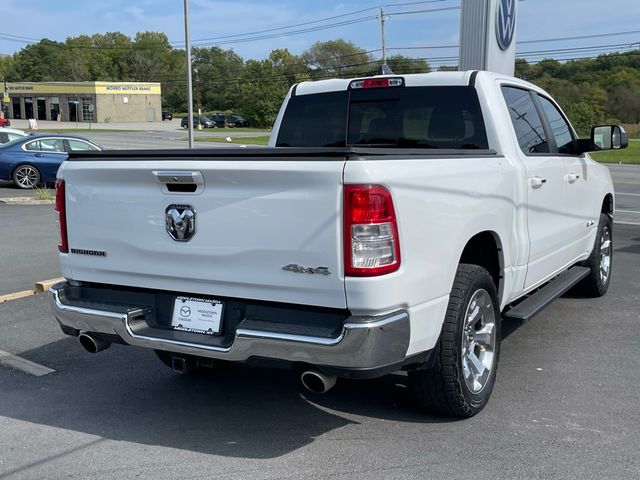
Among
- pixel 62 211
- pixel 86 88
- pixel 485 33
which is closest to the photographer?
pixel 62 211

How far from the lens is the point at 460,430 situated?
396 cm

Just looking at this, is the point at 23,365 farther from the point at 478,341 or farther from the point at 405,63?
the point at 405,63

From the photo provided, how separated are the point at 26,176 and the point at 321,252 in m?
16.8

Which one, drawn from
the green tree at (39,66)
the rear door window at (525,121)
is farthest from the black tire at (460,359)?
the green tree at (39,66)

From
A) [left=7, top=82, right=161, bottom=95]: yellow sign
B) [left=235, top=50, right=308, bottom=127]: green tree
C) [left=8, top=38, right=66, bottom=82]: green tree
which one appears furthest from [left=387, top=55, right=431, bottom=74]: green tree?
[left=8, top=38, right=66, bottom=82]: green tree

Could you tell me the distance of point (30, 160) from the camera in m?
18.2

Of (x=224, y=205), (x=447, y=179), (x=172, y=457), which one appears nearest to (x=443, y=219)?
(x=447, y=179)

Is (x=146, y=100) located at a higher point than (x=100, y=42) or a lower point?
lower

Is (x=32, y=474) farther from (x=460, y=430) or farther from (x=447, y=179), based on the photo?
(x=447, y=179)

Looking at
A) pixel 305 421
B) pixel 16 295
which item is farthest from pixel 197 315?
pixel 16 295

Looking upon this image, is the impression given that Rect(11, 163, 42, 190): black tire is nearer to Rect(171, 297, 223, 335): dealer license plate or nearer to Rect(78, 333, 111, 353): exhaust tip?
Rect(78, 333, 111, 353): exhaust tip

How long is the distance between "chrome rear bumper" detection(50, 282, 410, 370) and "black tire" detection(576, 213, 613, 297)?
4057 millimetres

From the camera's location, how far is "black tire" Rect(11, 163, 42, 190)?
18062mm

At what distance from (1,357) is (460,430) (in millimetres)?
3555
